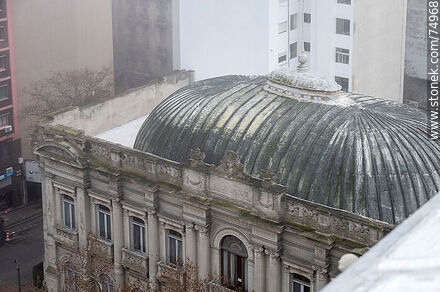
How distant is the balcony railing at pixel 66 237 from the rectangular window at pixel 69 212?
0.53 meters

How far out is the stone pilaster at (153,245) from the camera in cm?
5512

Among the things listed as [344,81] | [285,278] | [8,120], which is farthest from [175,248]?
[8,120]

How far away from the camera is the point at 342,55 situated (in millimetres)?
92562

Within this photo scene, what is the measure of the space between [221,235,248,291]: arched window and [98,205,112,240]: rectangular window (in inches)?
435

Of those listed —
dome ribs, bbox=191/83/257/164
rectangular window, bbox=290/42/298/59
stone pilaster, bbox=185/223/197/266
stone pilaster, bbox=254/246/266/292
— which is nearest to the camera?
stone pilaster, bbox=254/246/266/292

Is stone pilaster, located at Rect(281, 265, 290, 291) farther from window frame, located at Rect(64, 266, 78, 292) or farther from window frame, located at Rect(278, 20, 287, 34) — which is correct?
window frame, located at Rect(278, 20, 287, 34)

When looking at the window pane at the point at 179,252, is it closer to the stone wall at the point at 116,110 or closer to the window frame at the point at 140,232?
the window frame at the point at 140,232

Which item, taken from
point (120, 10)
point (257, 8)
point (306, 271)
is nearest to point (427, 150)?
point (306, 271)

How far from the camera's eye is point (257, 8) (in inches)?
3408

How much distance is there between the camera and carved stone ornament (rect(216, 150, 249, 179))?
49000 millimetres

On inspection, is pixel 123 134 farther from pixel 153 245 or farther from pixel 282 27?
pixel 282 27

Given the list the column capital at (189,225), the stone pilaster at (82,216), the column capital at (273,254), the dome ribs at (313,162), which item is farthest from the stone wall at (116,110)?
the column capital at (273,254)

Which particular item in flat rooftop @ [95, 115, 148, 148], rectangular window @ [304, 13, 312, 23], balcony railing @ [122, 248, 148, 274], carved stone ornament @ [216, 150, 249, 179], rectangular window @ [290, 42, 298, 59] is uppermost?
rectangular window @ [304, 13, 312, 23]

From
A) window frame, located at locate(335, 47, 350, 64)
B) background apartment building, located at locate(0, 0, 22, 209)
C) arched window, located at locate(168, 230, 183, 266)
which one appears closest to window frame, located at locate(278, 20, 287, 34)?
window frame, located at locate(335, 47, 350, 64)
